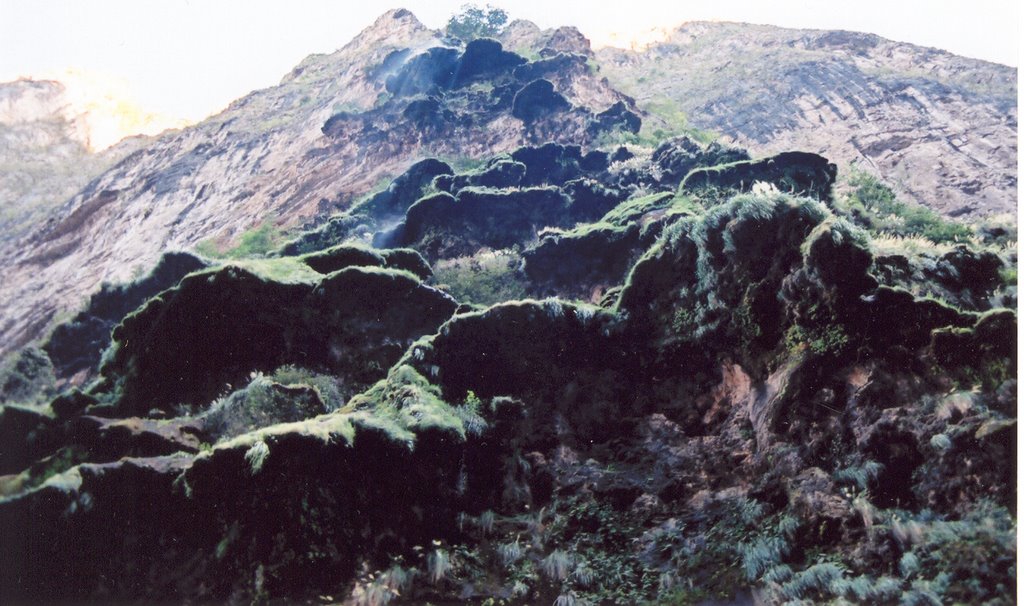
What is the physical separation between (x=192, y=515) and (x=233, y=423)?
3100mm

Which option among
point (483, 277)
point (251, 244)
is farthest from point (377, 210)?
point (483, 277)

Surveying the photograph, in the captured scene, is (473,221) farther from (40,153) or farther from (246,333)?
(40,153)

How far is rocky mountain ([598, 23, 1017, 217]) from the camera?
31156mm

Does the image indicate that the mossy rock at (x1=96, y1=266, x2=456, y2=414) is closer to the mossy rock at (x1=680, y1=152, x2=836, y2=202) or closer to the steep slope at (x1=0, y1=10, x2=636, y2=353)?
the mossy rock at (x1=680, y1=152, x2=836, y2=202)

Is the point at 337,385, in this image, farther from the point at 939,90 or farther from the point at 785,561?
the point at 939,90

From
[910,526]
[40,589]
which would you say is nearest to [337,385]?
[40,589]

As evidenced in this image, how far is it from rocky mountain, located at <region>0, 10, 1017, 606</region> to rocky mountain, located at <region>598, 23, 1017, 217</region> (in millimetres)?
13383

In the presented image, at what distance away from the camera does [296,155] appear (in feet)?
149

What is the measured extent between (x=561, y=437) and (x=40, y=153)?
234 feet

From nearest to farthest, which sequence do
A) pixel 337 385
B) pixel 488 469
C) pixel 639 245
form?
pixel 488 469 < pixel 337 385 < pixel 639 245

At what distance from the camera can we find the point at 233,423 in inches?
532

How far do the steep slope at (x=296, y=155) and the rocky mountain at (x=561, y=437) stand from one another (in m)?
21.5

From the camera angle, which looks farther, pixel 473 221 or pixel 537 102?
pixel 537 102

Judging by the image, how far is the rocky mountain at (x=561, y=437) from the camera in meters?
9.66
